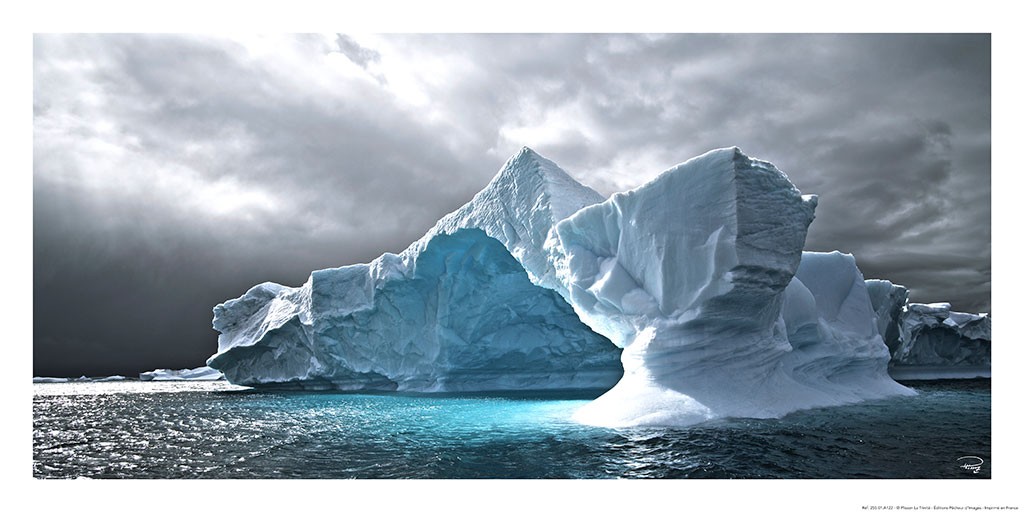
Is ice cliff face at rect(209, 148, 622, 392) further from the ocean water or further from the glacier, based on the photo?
the ocean water

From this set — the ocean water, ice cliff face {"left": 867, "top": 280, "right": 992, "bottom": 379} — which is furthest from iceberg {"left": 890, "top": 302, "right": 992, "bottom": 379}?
the ocean water

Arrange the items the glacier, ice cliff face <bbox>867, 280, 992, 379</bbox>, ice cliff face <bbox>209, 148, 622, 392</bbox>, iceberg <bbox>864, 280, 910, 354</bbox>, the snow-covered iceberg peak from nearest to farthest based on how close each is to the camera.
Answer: the snow-covered iceberg peak → the glacier → ice cliff face <bbox>209, 148, 622, 392</bbox> → iceberg <bbox>864, 280, 910, 354</bbox> → ice cliff face <bbox>867, 280, 992, 379</bbox>

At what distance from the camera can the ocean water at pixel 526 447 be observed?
6363 millimetres

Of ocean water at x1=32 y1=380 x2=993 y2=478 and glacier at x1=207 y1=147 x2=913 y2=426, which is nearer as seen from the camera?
ocean water at x1=32 y1=380 x2=993 y2=478

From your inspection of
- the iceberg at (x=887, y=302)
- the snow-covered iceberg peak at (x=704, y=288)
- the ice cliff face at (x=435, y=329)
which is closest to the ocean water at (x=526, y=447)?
the snow-covered iceberg peak at (x=704, y=288)

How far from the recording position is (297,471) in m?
6.88

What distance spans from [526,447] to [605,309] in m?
4.16

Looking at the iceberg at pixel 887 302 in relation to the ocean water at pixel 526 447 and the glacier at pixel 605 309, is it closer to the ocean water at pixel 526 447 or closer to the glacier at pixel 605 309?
the glacier at pixel 605 309

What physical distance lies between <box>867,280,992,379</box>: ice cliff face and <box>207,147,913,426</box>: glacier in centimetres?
1203

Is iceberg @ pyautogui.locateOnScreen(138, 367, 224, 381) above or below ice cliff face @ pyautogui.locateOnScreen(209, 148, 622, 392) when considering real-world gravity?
below

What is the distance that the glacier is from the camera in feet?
31.4

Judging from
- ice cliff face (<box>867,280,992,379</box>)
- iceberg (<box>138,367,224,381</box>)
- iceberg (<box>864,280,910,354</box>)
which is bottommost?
iceberg (<box>138,367,224,381</box>)

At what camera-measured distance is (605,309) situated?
36.8 feet
